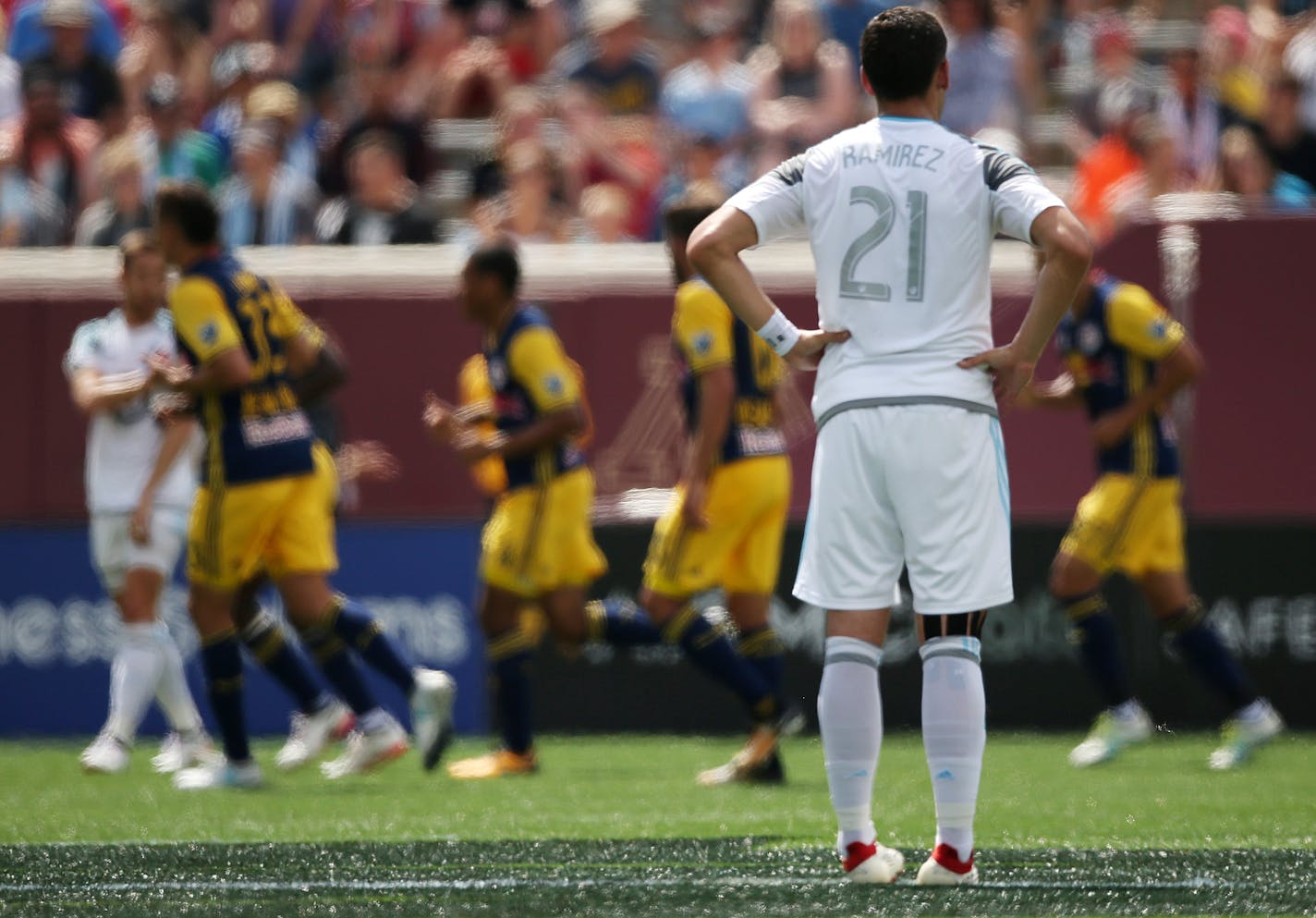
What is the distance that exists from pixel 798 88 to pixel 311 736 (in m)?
6.95

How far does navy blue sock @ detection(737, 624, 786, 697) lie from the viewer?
9273mm

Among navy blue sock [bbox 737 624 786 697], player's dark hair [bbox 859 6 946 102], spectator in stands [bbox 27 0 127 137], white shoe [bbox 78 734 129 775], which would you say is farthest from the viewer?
spectator in stands [bbox 27 0 127 137]

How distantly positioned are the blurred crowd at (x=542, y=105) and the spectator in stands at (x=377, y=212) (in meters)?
0.02

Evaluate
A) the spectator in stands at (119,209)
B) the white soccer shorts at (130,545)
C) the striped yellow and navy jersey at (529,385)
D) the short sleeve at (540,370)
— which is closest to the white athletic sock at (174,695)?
the white soccer shorts at (130,545)

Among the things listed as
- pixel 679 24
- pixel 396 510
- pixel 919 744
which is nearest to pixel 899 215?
pixel 919 744

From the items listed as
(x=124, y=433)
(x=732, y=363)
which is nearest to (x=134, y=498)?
(x=124, y=433)

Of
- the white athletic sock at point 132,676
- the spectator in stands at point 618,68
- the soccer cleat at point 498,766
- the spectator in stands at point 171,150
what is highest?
the spectator in stands at point 618,68

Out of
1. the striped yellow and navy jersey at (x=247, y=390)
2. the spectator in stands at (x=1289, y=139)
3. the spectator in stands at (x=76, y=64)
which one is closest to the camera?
the striped yellow and navy jersey at (x=247, y=390)

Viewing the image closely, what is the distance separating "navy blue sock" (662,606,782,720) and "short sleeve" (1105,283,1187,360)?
7.75 feet

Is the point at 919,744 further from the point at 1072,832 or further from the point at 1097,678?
the point at 1072,832

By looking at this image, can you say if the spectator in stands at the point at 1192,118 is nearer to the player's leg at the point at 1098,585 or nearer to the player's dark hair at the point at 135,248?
the player's leg at the point at 1098,585

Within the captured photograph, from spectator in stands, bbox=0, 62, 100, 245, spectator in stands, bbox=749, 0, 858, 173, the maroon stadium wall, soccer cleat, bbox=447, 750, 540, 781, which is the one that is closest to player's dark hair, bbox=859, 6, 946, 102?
soccer cleat, bbox=447, 750, 540, 781

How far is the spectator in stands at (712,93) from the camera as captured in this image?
1460 centimetres

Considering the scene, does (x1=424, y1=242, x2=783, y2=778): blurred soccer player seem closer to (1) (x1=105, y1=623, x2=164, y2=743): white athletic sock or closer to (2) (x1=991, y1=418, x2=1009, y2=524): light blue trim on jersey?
(1) (x1=105, y1=623, x2=164, y2=743): white athletic sock
